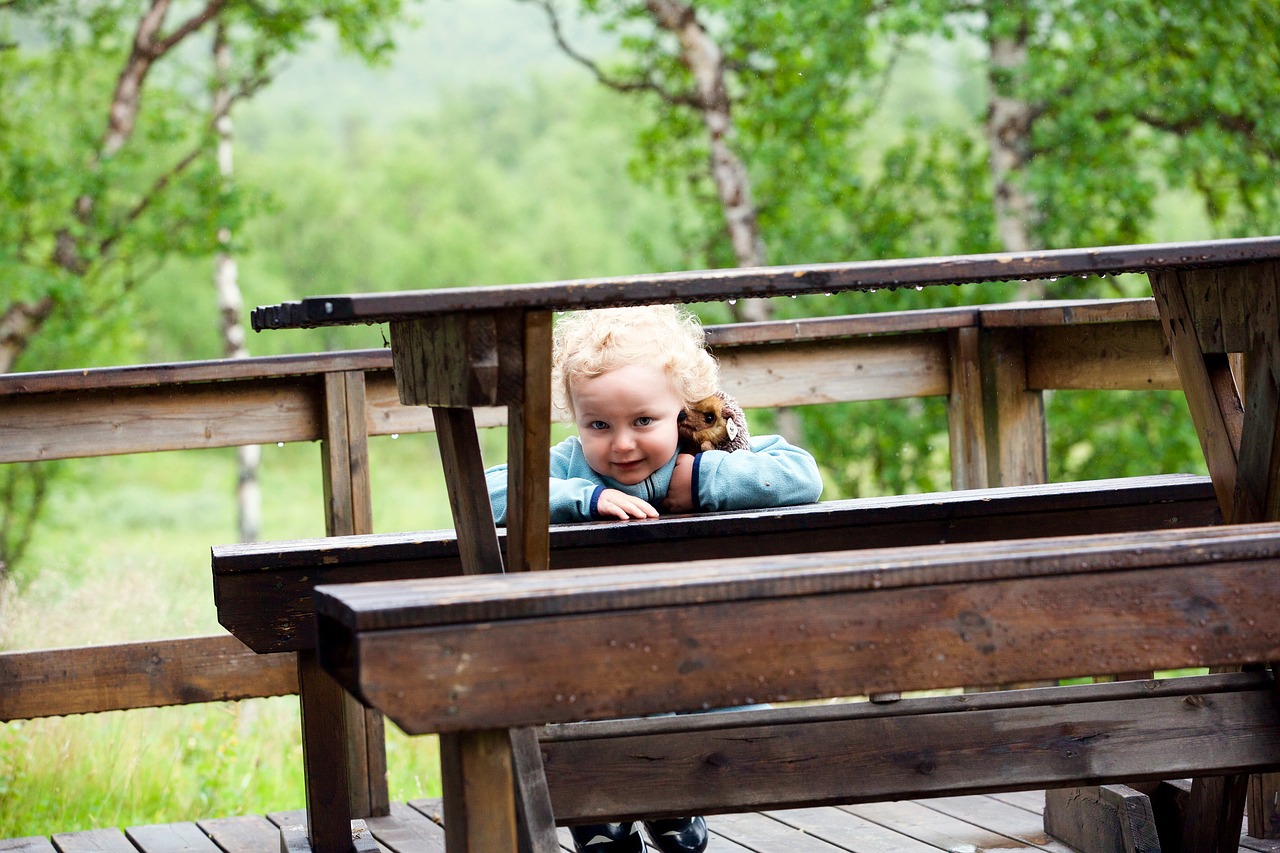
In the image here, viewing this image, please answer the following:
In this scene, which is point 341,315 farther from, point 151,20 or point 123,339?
point 123,339

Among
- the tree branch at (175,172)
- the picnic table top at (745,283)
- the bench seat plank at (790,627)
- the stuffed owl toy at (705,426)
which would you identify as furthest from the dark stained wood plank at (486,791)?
the tree branch at (175,172)

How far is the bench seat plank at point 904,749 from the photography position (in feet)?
6.56

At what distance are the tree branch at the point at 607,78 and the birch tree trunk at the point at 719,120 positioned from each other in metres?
0.15

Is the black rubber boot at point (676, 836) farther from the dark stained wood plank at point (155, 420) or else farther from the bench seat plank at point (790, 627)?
the dark stained wood plank at point (155, 420)

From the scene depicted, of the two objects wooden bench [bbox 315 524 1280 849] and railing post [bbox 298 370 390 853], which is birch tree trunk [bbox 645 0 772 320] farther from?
wooden bench [bbox 315 524 1280 849]

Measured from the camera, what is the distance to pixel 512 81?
2078 inches

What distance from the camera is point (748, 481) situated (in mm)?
2531

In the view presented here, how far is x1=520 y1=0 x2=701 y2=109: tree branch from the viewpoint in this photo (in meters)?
8.97

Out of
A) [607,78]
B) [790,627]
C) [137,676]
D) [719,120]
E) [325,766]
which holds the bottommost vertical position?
[325,766]

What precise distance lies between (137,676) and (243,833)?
0.42m

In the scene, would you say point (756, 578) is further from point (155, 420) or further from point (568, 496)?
point (155, 420)

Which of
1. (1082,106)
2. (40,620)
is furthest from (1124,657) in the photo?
(1082,106)

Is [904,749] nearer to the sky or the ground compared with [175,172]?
nearer to the ground

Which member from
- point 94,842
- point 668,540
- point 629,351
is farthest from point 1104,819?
point 94,842
